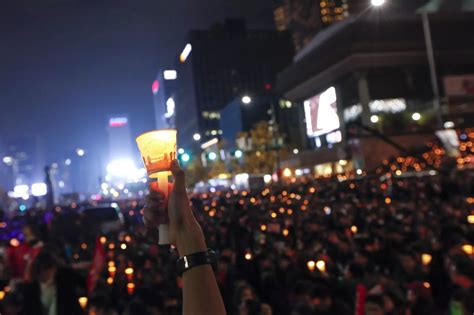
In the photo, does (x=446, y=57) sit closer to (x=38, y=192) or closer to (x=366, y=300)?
(x=366, y=300)

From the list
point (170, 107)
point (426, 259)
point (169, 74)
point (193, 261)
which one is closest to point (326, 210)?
point (426, 259)

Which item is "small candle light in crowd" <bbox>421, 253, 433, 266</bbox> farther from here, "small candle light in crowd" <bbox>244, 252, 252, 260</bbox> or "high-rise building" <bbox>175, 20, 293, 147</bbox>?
"high-rise building" <bbox>175, 20, 293, 147</bbox>

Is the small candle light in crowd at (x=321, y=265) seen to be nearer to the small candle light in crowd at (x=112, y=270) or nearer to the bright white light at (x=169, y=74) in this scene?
the small candle light in crowd at (x=112, y=270)

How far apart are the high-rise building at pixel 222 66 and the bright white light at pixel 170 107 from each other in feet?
48.9

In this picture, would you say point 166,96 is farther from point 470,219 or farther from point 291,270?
point 291,270

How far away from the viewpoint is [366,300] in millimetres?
5320

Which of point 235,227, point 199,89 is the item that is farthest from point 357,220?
point 199,89

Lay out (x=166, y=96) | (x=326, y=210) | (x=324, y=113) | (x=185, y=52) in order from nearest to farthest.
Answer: (x=326, y=210) < (x=324, y=113) < (x=185, y=52) < (x=166, y=96)

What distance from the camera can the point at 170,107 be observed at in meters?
148

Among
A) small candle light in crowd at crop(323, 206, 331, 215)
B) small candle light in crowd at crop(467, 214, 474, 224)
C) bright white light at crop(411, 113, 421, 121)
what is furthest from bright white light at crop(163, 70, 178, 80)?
small candle light in crowd at crop(467, 214, 474, 224)

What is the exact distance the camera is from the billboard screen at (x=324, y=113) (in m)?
53.0

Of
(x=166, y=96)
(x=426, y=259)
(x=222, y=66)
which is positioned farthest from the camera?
(x=166, y=96)

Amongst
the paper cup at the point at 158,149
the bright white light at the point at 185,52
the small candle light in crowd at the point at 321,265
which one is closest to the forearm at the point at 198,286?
the paper cup at the point at 158,149

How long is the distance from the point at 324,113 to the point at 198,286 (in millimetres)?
53601
